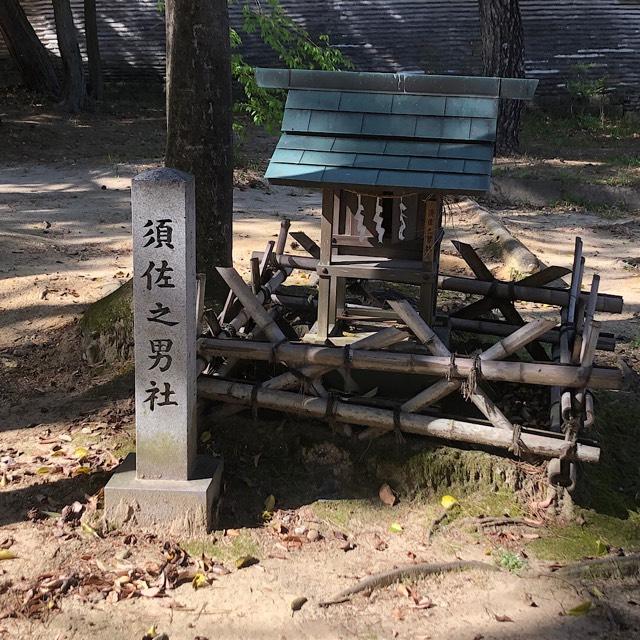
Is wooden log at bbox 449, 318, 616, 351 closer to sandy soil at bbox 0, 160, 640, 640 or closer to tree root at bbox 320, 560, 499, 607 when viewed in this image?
sandy soil at bbox 0, 160, 640, 640

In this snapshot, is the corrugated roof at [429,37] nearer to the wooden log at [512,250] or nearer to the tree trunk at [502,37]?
the tree trunk at [502,37]

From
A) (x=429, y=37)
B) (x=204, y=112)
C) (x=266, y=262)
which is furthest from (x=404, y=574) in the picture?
(x=429, y=37)

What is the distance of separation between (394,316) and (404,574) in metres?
2.16

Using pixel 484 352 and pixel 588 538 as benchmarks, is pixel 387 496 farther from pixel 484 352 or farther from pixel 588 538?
pixel 588 538

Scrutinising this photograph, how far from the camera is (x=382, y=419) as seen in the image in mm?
5098

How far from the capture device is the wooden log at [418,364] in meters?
4.81

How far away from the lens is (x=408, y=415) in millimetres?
5094

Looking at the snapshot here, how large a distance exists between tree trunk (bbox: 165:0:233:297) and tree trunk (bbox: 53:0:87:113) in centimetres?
1370

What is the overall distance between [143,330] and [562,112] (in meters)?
19.4

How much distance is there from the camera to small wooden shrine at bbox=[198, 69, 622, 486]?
4.93 m

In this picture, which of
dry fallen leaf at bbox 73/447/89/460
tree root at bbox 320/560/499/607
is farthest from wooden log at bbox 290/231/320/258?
tree root at bbox 320/560/499/607

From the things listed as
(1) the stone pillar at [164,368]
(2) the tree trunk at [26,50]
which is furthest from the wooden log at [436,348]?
(2) the tree trunk at [26,50]

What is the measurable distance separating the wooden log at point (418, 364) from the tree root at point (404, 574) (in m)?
1.12

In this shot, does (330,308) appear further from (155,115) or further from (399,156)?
(155,115)
